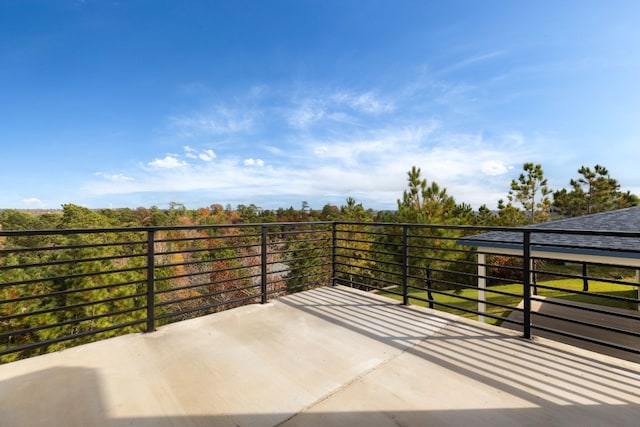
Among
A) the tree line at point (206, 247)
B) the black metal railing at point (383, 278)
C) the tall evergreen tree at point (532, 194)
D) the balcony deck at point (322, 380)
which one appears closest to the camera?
the balcony deck at point (322, 380)

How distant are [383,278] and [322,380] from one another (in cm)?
1213

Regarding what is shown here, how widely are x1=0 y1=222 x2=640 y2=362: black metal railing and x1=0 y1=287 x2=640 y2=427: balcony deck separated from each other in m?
0.23

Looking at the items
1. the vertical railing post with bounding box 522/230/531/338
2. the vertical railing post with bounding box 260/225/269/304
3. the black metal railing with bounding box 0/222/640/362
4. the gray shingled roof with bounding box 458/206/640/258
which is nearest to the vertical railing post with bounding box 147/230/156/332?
the black metal railing with bounding box 0/222/640/362

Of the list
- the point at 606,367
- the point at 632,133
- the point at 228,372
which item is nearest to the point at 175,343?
the point at 228,372

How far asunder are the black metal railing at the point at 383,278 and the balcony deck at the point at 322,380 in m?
0.23

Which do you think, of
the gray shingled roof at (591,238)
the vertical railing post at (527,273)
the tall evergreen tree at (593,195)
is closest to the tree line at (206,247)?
the tall evergreen tree at (593,195)

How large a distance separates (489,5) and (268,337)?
285 inches

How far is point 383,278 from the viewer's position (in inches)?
525

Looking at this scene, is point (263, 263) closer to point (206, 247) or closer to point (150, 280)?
point (150, 280)

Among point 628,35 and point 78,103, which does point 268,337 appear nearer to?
point 628,35

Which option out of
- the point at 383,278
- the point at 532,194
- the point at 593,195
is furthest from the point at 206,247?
the point at 593,195

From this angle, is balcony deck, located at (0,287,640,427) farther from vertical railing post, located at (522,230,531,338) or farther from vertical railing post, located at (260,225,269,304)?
vertical railing post, located at (260,225,269,304)

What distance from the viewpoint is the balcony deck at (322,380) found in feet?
4.77

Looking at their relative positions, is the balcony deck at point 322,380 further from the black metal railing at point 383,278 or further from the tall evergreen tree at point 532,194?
the tall evergreen tree at point 532,194
